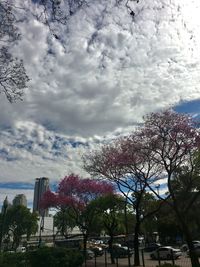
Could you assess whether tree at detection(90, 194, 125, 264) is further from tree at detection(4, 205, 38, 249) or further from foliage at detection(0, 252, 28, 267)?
tree at detection(4, 205, 38, 249)

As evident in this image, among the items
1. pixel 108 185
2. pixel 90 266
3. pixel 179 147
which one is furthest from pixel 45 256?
pixel 108 185

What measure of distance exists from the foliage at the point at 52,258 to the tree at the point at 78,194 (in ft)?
65.0

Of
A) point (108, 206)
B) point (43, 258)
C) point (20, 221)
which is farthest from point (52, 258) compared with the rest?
point (20, 221)

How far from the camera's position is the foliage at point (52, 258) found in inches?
773

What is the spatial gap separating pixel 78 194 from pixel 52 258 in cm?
2167

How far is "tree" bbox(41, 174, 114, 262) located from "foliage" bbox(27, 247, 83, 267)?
19.8 m

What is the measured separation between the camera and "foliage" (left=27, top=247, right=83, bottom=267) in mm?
19625

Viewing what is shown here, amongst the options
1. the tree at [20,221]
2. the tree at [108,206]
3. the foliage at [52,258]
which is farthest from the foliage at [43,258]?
the tree at [20,221]

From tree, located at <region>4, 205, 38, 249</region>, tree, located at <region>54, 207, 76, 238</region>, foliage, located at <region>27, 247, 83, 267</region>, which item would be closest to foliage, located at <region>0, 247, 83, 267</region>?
foliage, located at <region>27, 247, 83, 267</region>

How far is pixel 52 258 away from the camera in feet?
64.5

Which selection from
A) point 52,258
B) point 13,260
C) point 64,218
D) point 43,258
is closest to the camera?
point 13,260

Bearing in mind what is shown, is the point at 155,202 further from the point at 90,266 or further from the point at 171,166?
the point at 171,166

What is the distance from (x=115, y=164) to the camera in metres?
26.3

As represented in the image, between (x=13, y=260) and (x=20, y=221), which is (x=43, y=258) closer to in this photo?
(x=13, y=260)
